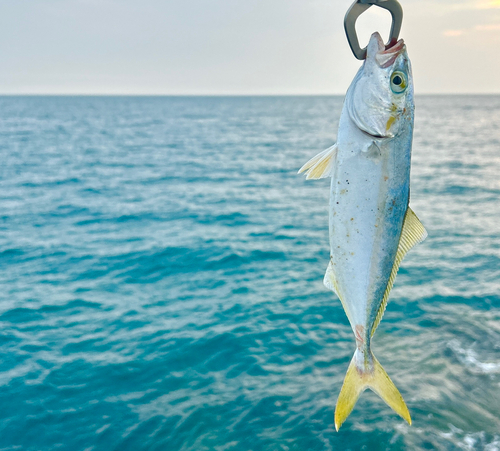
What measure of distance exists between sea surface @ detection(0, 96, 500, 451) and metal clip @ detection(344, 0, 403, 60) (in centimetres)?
663

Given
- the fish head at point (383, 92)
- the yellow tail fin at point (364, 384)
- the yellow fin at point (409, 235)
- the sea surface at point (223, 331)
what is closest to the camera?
the fish head at point (383, 92)

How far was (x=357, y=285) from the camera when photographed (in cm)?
335

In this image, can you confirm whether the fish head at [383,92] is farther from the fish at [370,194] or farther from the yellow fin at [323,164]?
the yellow fin at [323,164]

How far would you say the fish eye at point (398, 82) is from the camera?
2.84 m

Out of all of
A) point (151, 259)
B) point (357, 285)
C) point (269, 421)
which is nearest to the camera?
point (357, 285)

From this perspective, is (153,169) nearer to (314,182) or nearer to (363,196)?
(314,182)

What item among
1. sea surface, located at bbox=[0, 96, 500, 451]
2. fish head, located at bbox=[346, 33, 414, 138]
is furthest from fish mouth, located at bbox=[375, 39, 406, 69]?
sea surface, located at bbox=[0, 96, 500, 451]

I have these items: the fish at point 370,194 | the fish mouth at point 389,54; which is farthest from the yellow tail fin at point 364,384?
the fish mouth at point 389,54

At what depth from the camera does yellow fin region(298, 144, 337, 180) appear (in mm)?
3084

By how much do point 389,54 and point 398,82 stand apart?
0.61ft

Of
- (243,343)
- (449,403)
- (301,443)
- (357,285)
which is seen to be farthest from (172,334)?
(357,285)

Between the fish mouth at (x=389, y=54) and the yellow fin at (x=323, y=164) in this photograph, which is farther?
the yellow fin at (x=323, y=164)

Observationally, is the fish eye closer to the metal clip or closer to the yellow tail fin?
the metal clip

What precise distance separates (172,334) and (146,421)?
9.15 ft
